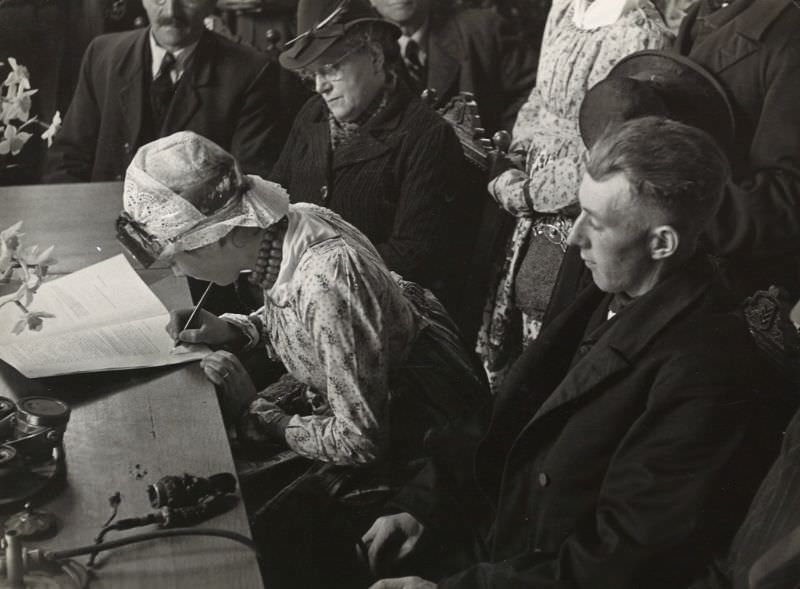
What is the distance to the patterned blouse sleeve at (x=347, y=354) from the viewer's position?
168 centimetres

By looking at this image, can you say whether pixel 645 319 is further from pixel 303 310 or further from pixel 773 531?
pixel 303 310

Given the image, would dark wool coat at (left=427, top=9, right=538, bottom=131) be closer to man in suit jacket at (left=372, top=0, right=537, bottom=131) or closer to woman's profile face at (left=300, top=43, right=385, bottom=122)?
man in suit jacket at (left=372, top=0, right=537, bottom=131)

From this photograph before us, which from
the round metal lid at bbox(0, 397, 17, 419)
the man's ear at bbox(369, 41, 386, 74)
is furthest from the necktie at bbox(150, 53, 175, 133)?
the round metal lid at bbox(0, 397, 17, 419)

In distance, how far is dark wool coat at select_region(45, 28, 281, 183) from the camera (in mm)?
2236

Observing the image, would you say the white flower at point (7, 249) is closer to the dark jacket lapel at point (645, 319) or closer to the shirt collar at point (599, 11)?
the dark jacket lapel at point (645, 319)

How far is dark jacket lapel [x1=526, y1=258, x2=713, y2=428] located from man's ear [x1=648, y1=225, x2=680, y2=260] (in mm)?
47

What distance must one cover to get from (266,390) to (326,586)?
47 cm

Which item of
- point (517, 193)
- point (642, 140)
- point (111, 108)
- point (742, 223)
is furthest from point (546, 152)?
point (111, 108)

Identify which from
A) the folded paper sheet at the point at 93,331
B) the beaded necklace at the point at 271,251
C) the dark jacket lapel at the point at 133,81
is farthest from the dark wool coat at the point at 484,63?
the folded paper sheet at the point at 93,331

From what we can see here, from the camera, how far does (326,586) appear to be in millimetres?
1752

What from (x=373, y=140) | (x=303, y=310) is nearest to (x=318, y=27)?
(x=373, y=140)

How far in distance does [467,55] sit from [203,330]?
118 centimetres

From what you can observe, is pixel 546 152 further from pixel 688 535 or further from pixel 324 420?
pixel 688 535

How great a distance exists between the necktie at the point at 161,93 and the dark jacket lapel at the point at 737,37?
124 centimetres
